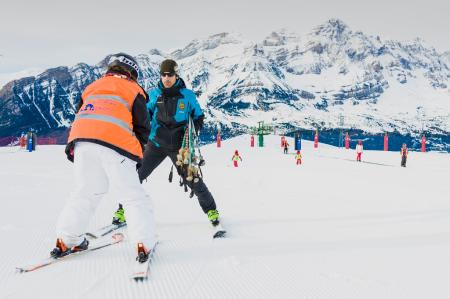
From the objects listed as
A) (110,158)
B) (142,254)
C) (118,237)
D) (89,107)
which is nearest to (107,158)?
(110,158)

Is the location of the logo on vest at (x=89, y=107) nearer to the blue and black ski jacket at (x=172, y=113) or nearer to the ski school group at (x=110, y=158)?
the ski school group at (x=110, y=158)

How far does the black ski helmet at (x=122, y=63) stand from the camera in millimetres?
3359

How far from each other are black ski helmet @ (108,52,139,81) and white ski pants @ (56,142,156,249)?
0.75m

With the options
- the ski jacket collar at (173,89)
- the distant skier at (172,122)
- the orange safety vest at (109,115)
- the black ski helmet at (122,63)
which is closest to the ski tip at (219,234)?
the distant skier at (172,122)

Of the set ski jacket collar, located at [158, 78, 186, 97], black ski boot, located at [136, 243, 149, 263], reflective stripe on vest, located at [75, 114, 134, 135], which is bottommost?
black ski boot, located at [136, 243, 149, 263]

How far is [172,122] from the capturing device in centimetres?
449

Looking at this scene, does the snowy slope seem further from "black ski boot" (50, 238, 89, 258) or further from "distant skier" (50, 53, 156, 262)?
"distant skier" (50, 53, 156, 262)

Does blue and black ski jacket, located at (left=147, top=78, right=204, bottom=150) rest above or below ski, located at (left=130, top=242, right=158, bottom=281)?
above

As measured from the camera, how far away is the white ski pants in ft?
10.2

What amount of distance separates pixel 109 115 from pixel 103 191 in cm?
66

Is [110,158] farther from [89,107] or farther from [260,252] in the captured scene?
[260,252]

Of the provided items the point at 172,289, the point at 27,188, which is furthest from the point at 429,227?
the point at 27,188

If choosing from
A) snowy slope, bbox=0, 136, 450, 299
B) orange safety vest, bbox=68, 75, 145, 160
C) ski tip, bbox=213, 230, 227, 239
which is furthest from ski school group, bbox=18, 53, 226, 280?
ski tip, bbox=213, 230, 227, 239

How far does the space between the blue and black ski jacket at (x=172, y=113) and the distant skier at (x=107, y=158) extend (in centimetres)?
115
